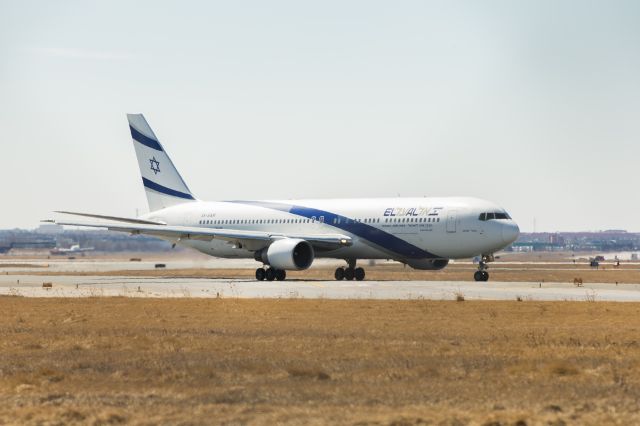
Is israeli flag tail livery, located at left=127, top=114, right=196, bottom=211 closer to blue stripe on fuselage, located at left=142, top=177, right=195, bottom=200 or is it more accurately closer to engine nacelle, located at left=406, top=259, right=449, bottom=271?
blue stripe on fuselage, located at left=142, top=177, right=195, bottom=200

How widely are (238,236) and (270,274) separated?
9.45 ft

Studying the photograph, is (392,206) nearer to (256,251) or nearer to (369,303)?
(256,251)

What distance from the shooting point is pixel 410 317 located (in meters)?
31.0

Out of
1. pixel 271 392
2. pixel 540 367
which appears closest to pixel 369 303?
pixel 540 367

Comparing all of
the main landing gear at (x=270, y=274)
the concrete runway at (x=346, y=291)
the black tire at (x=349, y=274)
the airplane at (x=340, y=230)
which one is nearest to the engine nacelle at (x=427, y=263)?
the airplane at (x=340, y=230)

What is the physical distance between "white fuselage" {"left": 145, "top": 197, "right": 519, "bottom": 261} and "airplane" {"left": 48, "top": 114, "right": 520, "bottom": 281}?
0.05 meters

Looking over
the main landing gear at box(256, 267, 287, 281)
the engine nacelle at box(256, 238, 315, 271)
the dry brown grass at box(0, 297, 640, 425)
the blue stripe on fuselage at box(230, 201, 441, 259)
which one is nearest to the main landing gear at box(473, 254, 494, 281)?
the blue stripe on fuselage at box(230, 201, 441, 259)

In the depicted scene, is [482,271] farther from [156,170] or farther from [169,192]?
[156,170]

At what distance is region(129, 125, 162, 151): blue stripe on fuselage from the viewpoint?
68562 millimetres

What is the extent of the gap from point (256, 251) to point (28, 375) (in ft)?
132

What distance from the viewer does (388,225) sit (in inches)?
2227

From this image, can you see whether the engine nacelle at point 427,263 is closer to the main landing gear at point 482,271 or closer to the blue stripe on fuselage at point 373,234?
the blue stripe on fuselage at point 373,234

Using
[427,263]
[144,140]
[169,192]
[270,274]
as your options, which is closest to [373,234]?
[427,263]

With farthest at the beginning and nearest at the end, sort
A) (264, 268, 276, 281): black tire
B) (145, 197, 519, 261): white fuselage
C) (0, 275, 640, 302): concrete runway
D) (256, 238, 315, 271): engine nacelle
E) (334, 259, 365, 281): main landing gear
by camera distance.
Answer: (334, 259, 365, 281): main landing gear → (264, 268, 276, 281): black tire → (256, 238, 315, 271): engine nacelle → (145, 197, 519, 261): white fuselage → (0, 275, 640, 302): concrete runway
